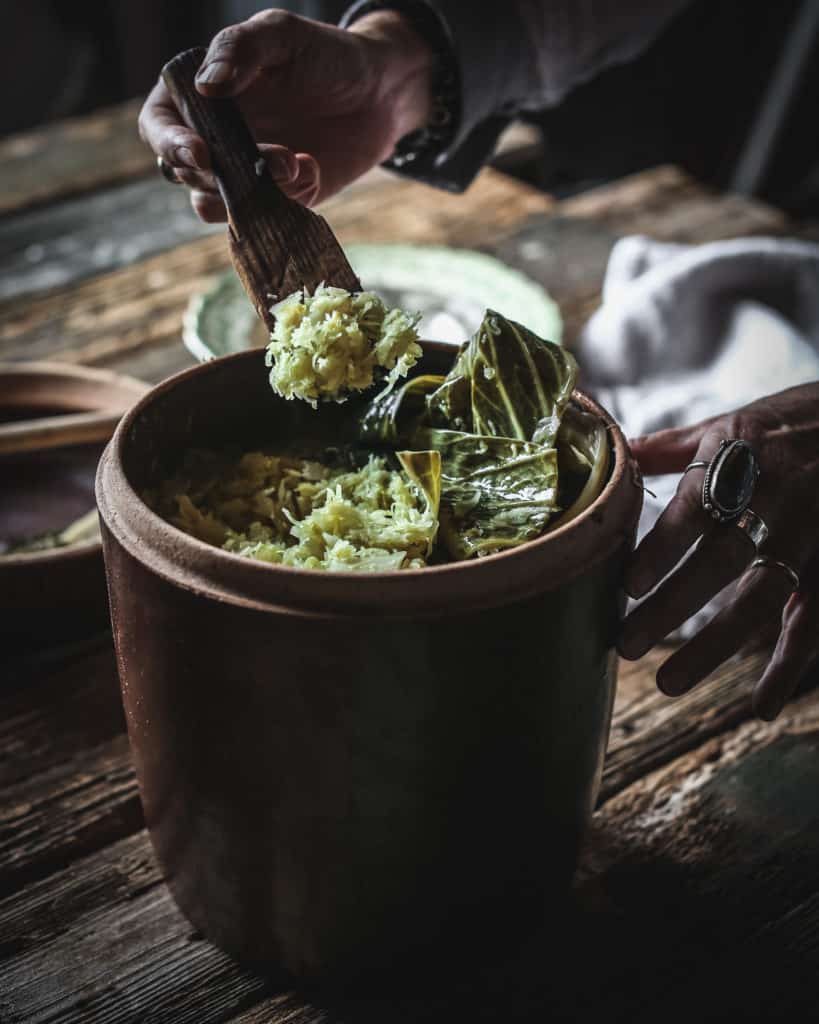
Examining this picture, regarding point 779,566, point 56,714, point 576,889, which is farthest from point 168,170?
point 576,889

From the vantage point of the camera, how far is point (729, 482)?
1240 millimetres

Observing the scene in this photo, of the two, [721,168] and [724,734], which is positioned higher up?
[724,734]

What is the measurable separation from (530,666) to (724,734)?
71 centimetres

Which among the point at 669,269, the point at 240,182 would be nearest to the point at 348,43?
the point at 240,182

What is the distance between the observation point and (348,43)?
6.49 ft

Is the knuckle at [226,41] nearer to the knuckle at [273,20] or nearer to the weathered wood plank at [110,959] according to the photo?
the knuckle at [273,20]

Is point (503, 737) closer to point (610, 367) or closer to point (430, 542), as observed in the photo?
point (430, 542)

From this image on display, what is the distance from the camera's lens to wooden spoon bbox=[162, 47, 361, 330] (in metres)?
1.38

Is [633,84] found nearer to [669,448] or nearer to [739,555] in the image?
[669,448]

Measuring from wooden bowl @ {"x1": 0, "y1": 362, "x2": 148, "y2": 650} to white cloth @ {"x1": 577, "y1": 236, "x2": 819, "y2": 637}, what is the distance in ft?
3.48

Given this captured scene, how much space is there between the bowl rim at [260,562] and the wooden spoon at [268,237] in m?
0.29

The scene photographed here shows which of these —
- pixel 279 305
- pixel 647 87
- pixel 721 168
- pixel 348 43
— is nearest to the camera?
pixel 279 305

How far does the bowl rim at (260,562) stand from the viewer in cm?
98

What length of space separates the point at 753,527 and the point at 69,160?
2.70 meters
